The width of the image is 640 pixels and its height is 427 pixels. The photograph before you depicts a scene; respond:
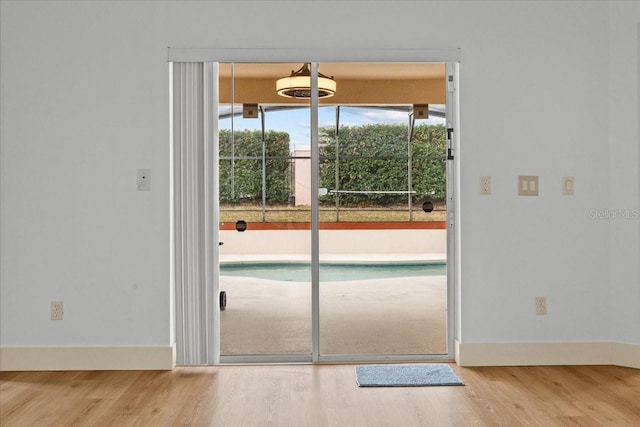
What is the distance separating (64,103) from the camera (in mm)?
4305

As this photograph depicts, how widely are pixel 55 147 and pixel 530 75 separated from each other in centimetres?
307

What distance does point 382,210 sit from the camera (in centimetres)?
450

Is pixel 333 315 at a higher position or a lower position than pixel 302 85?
lower

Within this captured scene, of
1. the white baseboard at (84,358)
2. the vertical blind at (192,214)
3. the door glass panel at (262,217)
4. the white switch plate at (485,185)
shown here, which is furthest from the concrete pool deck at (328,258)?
the white baseboard at (84,358)

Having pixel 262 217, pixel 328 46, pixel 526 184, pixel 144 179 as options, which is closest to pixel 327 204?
pixel 262 217

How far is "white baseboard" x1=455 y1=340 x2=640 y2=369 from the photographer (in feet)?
14.2

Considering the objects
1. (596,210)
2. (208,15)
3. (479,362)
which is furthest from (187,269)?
(596,210)

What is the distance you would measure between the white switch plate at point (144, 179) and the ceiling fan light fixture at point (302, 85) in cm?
100

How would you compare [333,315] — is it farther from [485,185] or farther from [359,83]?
[359,83]

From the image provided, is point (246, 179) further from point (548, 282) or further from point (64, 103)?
point (548, 282)

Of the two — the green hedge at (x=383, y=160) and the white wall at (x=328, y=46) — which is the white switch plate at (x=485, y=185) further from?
the green hedge at (x=383, y=160)

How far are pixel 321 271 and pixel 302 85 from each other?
1.23 metres

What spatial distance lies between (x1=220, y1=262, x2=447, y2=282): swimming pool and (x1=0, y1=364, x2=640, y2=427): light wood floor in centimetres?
58

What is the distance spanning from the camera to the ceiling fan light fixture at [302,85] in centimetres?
446
